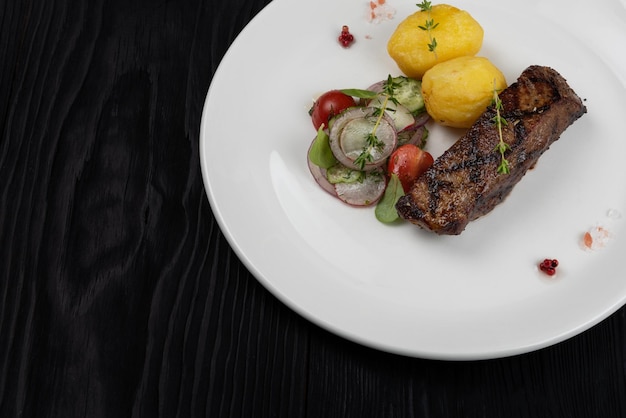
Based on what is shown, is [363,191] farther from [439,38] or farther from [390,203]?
[439,38]

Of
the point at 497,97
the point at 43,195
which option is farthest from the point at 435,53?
the point at 43,195

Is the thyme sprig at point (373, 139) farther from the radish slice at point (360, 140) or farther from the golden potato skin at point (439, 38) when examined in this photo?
the golden potato skin at point (439, 38)

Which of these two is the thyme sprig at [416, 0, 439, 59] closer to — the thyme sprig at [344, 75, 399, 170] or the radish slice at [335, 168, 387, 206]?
the thyme sprig at [344, 75, 399, 170]

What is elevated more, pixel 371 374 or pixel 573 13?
pixel 573 13

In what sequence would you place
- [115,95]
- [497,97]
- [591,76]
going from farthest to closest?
1. [115,95]
2. [591,76]
3. [497,97]

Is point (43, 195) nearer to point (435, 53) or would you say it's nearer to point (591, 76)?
point (435, 53)

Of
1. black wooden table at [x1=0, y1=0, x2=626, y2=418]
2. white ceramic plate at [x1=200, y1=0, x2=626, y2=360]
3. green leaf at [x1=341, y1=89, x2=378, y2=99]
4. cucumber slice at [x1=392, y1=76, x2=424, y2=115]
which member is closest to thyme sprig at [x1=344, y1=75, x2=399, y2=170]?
green leaf at [x1=341, y1=89, x2=378, y2=99]

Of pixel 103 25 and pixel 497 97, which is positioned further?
pixel 103 25

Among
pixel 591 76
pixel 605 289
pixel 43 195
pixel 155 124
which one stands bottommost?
pixel 43 195
